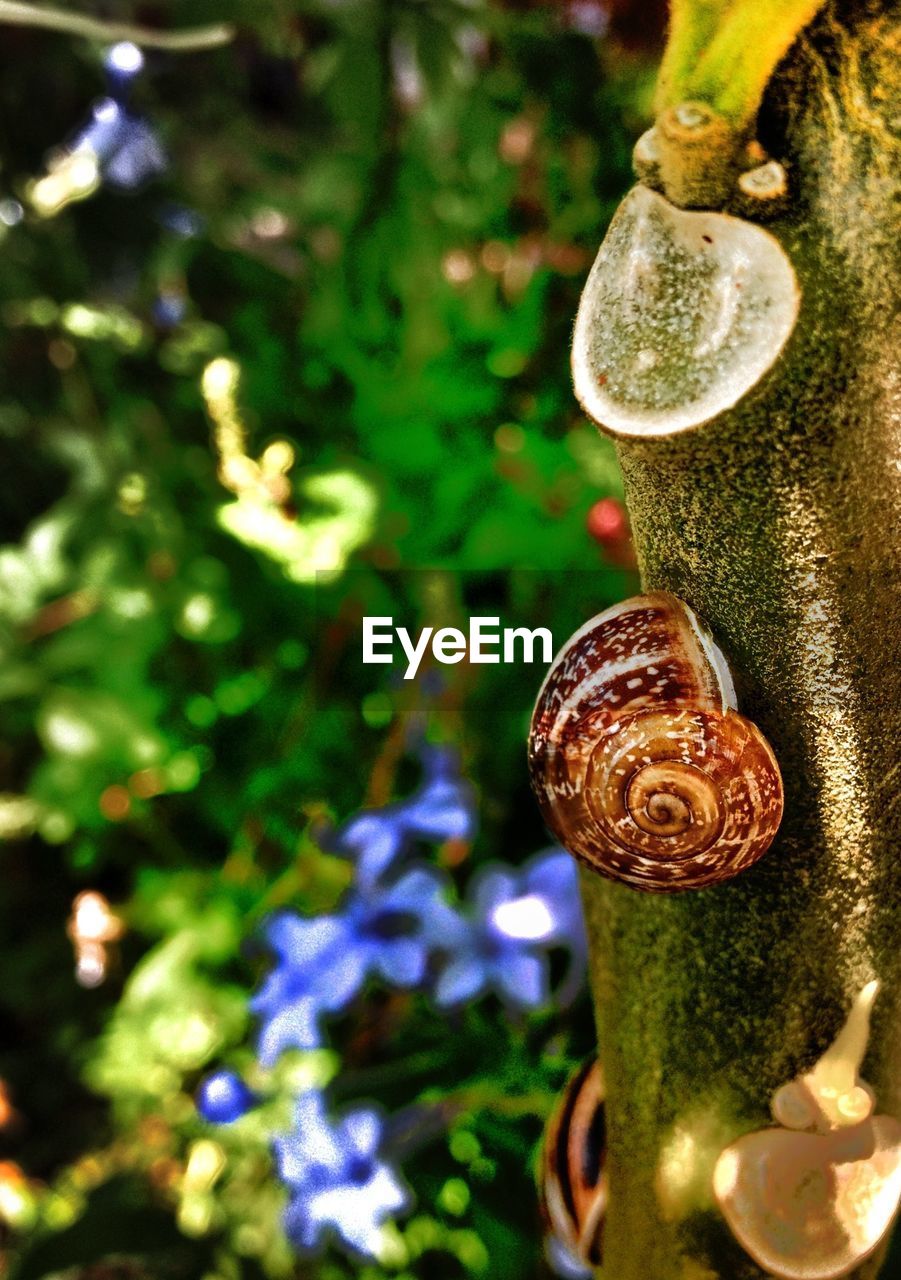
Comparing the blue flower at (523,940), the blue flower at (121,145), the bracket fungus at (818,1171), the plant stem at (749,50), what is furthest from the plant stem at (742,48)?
the blue flower at (121,145)

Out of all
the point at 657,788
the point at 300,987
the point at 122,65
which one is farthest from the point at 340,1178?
the point at 122,65

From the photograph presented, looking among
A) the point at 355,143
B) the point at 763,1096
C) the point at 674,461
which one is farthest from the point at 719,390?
the point at 355,143

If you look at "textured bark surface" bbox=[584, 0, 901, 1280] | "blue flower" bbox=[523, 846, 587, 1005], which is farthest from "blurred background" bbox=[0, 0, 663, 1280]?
"textured bark surface" bbox=[584, 0, 901, 1280]

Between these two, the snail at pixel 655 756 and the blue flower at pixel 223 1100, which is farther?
the blue flower at pixel 223 1100

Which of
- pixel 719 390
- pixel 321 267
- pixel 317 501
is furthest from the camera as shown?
pixel 321 267

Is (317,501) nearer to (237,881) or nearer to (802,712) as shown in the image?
(237,881)

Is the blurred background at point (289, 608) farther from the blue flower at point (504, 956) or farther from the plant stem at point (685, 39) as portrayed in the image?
the plant stem at point (685, 39)
